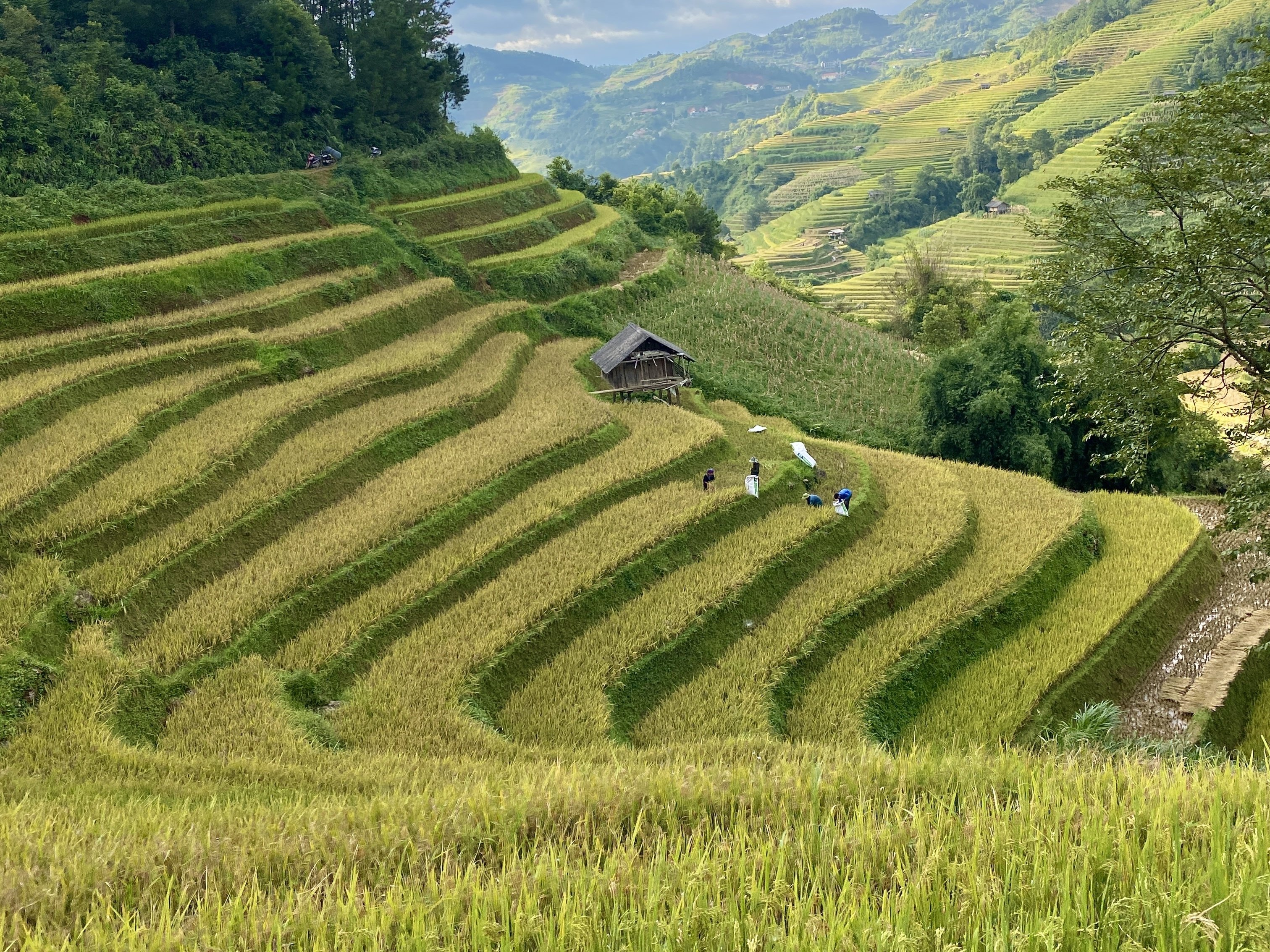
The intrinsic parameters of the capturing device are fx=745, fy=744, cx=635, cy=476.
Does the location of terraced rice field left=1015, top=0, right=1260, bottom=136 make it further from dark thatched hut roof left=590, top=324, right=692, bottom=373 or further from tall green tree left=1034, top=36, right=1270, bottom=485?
tall green tree left=1034, top=36, right=1270, bottom=485

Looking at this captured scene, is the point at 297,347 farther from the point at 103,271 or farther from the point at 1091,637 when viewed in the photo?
the point at 1091,637

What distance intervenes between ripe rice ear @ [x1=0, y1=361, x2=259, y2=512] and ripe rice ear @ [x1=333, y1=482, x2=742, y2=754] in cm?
668

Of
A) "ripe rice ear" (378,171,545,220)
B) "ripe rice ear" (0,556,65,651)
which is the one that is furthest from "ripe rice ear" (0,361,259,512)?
"ripe rice ear" (378,171,545,220)

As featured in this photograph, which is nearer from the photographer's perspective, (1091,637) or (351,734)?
(351,734)

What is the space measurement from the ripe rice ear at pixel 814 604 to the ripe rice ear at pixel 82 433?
10.3 meters

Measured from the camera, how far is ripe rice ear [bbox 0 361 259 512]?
1186cm

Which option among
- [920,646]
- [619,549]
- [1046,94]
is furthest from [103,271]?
[1046,94]

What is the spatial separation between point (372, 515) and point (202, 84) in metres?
23.4

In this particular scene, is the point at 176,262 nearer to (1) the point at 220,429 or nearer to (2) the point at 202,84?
(1) the point at 220,429

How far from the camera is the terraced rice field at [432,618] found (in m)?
4.36

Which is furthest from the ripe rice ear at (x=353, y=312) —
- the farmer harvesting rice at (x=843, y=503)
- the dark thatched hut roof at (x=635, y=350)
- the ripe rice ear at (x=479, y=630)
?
the farmer harvesting rice at (x=843, y=503)

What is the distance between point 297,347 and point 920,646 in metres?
15.6

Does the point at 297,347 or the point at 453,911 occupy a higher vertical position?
the point at 297,347

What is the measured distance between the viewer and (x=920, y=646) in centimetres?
1190
